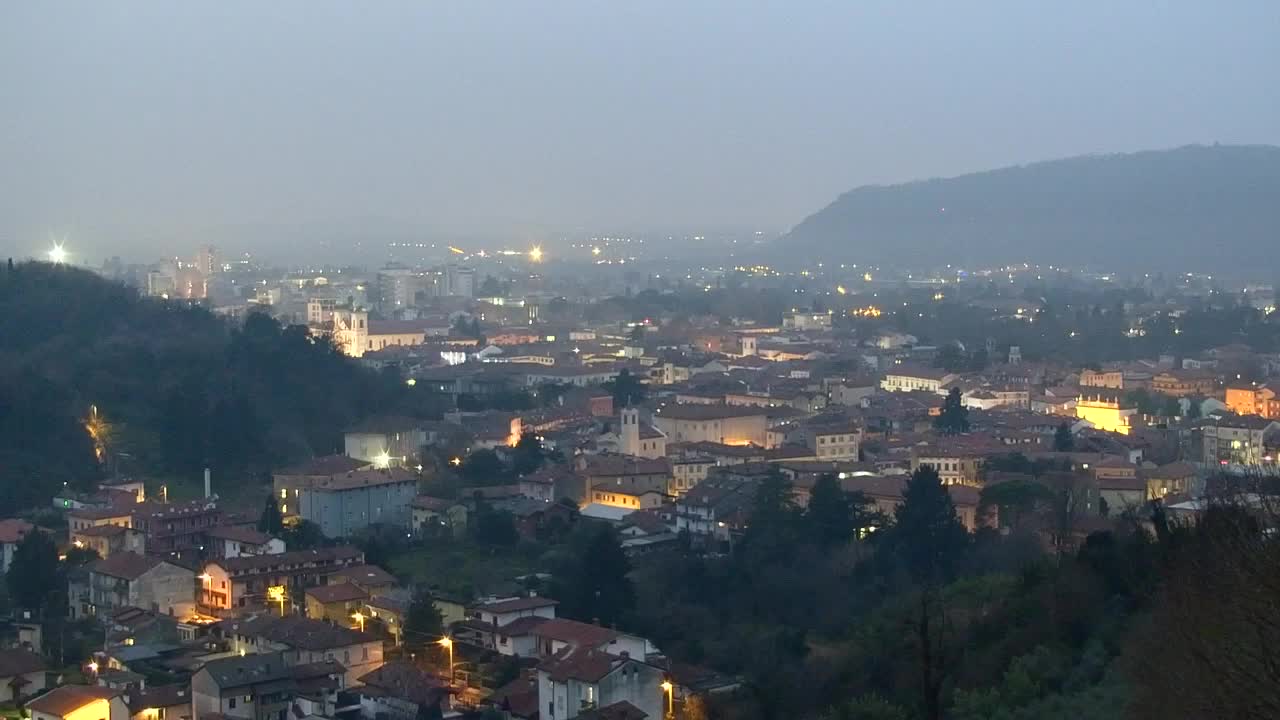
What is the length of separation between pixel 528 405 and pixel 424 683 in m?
12.1

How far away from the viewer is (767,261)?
74.9m

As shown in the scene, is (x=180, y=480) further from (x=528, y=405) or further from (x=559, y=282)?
(x=559, y=282)

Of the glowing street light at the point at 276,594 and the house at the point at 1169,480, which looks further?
the house at the point at 1169,480

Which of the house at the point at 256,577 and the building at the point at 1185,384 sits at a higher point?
the house at the point at 256,577

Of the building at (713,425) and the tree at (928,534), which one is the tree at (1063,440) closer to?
the building at (713,425)

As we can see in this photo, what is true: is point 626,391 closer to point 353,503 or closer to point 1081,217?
point 353,503

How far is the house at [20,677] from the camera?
1062 centimetres

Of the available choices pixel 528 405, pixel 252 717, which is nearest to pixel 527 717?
pixel 252 717

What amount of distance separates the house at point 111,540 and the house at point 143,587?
0.98 metres

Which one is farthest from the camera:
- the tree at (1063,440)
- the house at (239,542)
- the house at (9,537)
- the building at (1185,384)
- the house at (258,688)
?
the building at (1185,384)

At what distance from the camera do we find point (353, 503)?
1578cm

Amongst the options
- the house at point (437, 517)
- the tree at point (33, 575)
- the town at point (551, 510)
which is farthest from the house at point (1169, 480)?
the tree at point (33, 575)

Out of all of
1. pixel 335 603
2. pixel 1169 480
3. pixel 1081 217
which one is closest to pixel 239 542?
pixel 335 603

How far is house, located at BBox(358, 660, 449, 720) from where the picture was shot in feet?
33.6
